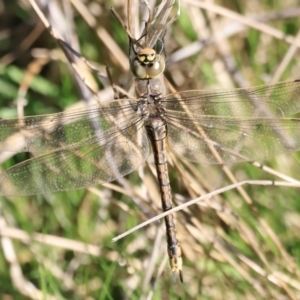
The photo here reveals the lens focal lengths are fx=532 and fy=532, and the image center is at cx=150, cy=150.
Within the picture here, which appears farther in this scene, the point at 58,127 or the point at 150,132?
the point at 150,132

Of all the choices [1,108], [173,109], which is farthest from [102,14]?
[173,109]

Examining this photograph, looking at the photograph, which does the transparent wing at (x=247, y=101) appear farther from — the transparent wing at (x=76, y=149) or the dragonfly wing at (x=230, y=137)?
the transparent wing at (x=76, y=149)

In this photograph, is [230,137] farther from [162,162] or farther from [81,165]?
[81,165]

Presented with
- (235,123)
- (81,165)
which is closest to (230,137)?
(235,123)

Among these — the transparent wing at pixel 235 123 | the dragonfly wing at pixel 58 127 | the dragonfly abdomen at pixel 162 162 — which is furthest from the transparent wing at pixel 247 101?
the dragonfly wing at pixel 58 127

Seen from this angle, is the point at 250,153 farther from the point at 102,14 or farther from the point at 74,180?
the point at 102,14
